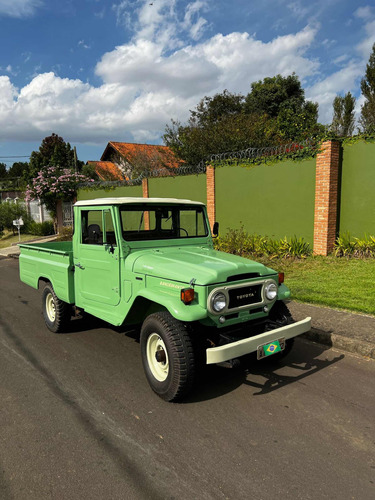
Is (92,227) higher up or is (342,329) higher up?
(92,227)

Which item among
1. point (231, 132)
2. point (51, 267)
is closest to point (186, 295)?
point (51, 267)

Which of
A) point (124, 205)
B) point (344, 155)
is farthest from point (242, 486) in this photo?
point (344, 155)

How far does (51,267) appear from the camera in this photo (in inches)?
217

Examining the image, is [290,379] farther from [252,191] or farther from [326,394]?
[252,191]

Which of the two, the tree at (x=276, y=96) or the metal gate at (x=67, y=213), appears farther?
the tree at (x=276, y=96)

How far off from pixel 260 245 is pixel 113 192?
376 inches

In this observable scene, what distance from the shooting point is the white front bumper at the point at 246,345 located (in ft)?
10.3

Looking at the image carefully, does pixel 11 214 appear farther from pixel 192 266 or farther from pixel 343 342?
pixel 343 342

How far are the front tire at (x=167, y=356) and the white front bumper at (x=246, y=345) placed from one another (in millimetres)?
268

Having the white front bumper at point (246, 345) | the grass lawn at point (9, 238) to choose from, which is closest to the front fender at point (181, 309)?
the white front bumper at point (246, 345)

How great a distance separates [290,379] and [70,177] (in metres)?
19.6

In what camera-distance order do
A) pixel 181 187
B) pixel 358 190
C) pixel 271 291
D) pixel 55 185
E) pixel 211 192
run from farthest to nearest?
pixel 55 185 < pixel 181 187 < pixel 211 192 < pixel 358 190 < pixel 271 291

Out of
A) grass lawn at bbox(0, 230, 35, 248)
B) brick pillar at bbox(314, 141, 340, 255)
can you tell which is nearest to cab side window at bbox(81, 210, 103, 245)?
brick pillar at bbox(314, 141, 340, 255)

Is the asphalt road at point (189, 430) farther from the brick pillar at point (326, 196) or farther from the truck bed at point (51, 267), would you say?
the brick pillar at point (326, 196)
